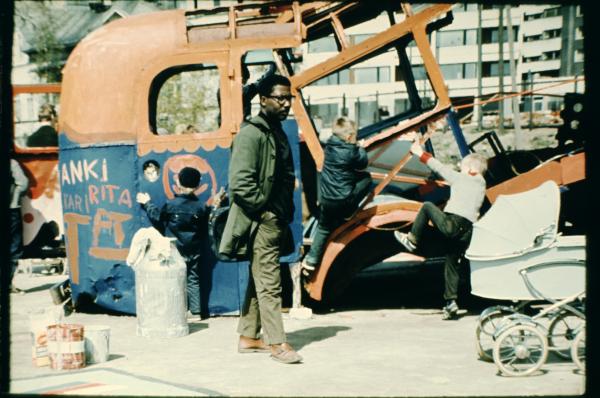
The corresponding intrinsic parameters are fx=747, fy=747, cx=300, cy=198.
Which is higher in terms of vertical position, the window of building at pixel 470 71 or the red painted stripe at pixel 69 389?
the window of building at pixel 470 71

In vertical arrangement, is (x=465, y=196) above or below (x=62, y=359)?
above

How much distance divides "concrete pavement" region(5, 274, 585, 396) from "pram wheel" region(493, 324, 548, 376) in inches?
3.4

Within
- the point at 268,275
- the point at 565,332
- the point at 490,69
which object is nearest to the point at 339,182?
the point at 268,275

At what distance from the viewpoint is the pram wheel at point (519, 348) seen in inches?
210

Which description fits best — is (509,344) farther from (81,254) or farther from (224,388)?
(81,254)

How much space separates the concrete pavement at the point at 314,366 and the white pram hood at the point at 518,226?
89 centimetres

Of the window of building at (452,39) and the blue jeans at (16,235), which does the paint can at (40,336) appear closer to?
the blue jeans at (16,235)

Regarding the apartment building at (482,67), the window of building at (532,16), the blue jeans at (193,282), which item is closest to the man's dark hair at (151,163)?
the blue jeans at (193,282)

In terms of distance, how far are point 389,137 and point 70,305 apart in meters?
3.93

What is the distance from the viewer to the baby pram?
17.6 feet

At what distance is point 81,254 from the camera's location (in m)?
7.83

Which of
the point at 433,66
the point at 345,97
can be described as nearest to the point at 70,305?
the point at 433,66

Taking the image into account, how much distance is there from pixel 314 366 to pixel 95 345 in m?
1.74

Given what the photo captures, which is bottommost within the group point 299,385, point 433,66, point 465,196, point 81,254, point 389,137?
point 299,385
